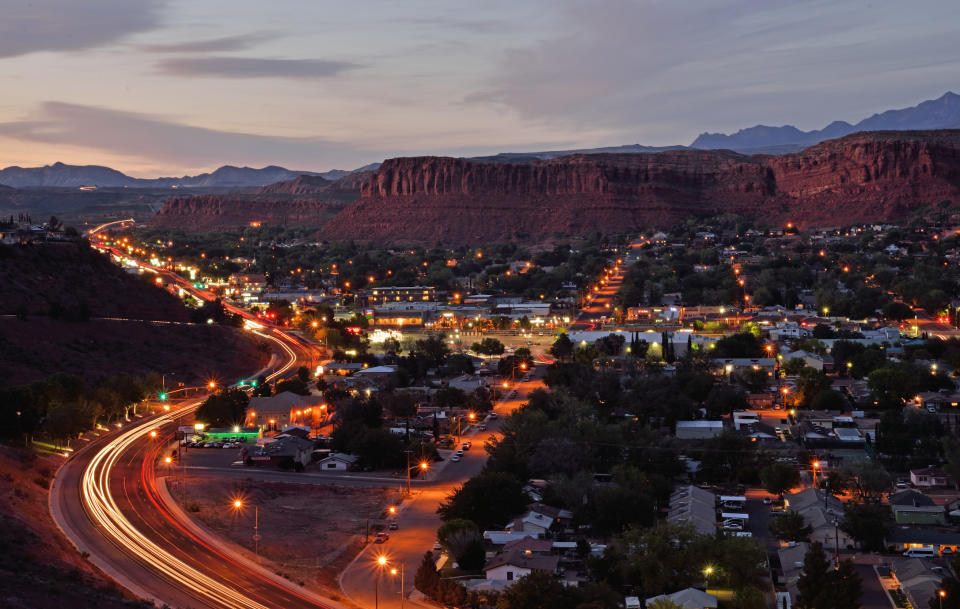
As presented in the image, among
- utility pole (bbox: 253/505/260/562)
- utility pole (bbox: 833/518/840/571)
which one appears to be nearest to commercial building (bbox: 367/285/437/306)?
utility pole (bbox: 253/505/260/562)

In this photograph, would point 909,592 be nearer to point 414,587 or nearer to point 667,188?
point 414,587

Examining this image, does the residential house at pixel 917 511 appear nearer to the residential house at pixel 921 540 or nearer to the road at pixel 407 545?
the residential house at pixel 921 540

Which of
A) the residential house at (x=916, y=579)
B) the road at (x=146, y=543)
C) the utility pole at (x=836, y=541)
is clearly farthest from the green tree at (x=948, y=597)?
the road at (x=146, y=543)

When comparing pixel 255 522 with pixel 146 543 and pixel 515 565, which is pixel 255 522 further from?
pixel 515 565

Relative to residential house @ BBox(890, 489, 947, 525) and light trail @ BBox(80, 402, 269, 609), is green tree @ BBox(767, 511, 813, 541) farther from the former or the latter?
light trail @ BBox(80, 402, 269, 609)

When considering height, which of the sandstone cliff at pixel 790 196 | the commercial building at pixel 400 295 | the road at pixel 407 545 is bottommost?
the road at pixel 407 545
